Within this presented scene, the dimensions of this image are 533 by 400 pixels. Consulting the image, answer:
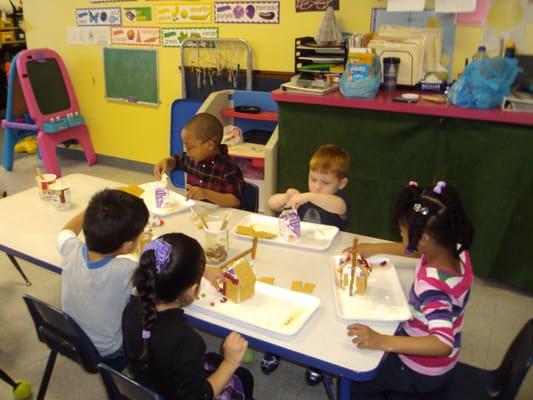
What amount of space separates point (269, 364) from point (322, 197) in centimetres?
76

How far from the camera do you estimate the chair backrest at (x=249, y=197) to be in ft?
7.66

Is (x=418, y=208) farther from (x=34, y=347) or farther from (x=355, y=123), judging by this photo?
(x=34, y=347)

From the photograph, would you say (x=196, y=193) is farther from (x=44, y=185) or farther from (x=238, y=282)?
(x=238, y=282)

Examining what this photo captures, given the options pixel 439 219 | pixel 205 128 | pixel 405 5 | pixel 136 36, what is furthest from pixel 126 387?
pixel 136 36

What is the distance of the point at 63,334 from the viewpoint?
151 centimetres

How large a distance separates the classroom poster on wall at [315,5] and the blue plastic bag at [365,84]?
71cm

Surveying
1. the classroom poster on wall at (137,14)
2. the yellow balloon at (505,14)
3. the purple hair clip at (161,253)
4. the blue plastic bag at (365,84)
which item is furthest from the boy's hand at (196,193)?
the classroom poster on wall at (137,14)

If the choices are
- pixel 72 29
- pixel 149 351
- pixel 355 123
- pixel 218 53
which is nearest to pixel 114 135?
pixel 72 29

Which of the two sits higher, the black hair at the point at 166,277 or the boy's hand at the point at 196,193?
the black hair at the point at 166,277

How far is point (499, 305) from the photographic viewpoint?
105 inches

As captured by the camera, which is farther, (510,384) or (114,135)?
(114,135)

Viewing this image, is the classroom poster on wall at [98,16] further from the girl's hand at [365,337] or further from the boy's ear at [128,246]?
the girl's hand at [365,337]

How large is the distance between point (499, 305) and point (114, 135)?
11.9ft

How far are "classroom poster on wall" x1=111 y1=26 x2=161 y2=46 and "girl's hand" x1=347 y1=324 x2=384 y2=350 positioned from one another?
11.6 ft
